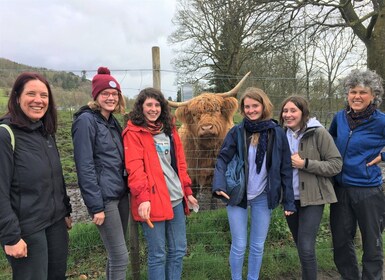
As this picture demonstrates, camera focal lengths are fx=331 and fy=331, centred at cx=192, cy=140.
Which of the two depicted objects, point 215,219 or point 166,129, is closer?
point 166,129

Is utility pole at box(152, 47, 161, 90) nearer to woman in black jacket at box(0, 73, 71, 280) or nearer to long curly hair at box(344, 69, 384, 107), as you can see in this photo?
woman in black jacket at box(0, 73, 71, 280)

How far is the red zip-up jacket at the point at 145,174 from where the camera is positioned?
274 cm

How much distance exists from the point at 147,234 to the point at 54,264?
2.53 ft

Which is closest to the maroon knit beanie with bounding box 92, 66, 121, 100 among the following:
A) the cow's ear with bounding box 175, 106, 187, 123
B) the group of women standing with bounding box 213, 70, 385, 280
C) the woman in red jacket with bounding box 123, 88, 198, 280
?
the woman in red jacket with bounding box 123, 88, 198, 280

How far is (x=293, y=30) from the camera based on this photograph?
438 inches

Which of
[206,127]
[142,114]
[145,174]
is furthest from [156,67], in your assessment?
[145,174]

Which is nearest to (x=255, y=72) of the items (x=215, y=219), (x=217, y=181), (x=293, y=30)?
(x=293, y=30)

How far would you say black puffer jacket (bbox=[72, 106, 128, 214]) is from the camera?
2.54m

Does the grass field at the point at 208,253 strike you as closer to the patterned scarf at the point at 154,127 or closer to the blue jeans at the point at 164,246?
the blue jeans at the point at 164,246

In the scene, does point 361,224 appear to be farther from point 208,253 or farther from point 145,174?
point 145,174

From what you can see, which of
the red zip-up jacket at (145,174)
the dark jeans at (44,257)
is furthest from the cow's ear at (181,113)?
the dark jeans at (44,257)

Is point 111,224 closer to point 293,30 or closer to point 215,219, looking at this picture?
point 215,219

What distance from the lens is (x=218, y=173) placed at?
3.13m

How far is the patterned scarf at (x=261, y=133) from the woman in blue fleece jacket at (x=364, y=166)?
0.80 metres
